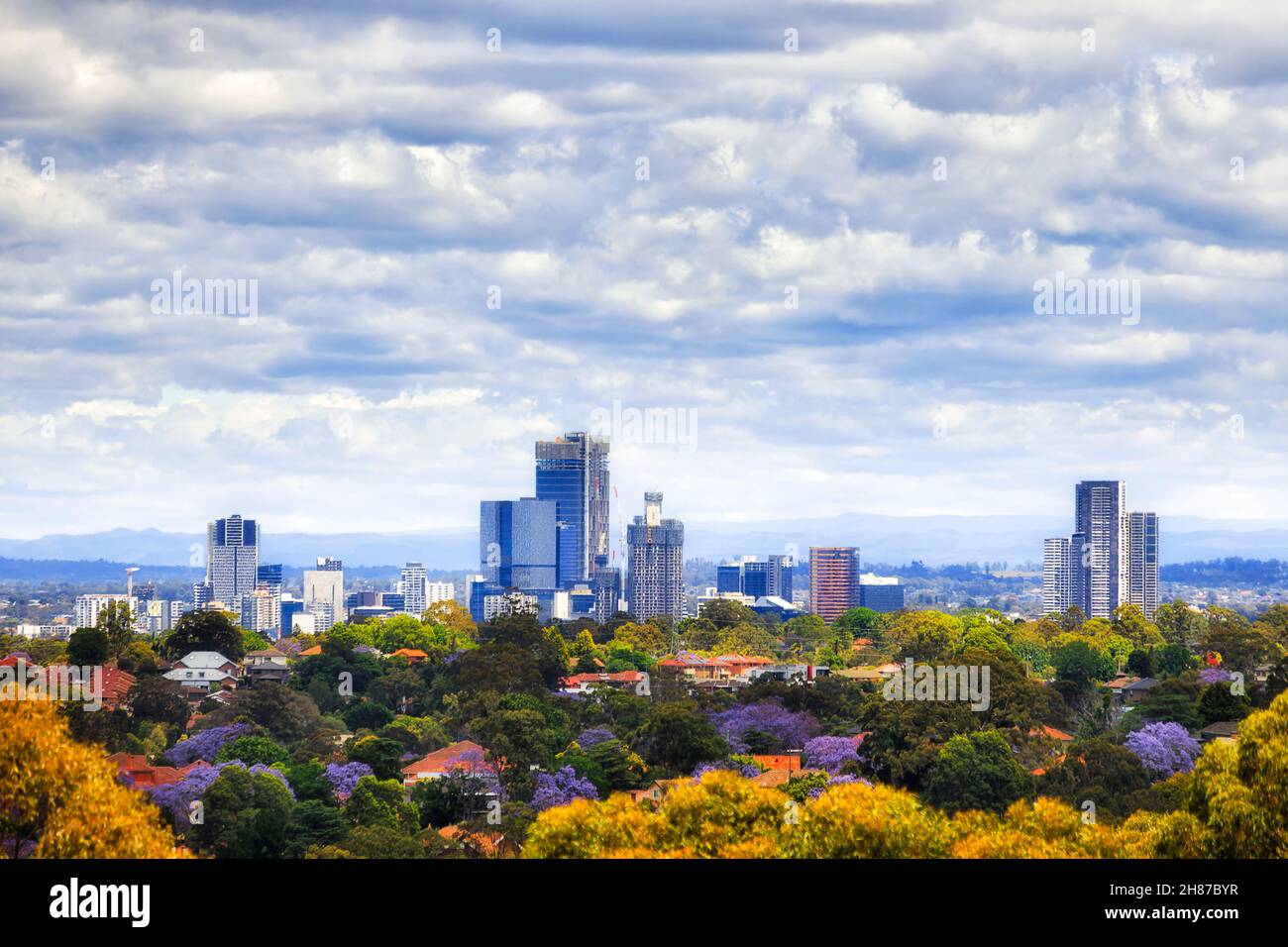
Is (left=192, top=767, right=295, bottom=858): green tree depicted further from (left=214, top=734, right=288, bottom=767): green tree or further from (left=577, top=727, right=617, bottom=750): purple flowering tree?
(left=577, top=727, right=617, bottom=750): purple flowering tree

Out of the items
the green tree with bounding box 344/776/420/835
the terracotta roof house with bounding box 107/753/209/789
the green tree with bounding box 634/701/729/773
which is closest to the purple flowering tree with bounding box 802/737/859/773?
the green tree with bounding box 634/701/729/773

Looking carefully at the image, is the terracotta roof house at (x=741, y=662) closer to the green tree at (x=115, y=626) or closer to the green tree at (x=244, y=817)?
the green tree at (x=115, y=626)

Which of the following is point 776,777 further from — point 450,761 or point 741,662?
point 741,662

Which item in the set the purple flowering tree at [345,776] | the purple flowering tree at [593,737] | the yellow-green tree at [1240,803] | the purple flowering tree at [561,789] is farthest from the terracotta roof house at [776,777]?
the yellow-green tree at [1240,803]

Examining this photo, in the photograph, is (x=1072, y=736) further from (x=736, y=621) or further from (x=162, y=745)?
(x=736, y=621)
